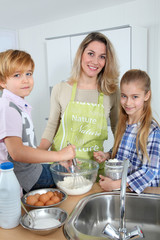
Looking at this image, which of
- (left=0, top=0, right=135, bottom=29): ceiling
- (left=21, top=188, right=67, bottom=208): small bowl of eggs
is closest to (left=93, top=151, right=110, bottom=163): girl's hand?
(left=21, top=188, right=67, bottom=208): small bowl of eggs

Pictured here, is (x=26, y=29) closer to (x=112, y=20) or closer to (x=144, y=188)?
(x=112, y=20)

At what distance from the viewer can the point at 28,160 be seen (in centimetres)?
94

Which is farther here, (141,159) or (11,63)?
(141,159)

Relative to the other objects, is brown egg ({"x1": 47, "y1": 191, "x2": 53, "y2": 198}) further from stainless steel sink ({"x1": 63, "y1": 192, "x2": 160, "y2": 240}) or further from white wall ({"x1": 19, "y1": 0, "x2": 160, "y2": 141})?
white wall ({"x1": 19, "y1": 0, "x2": 160, "y2": 141})

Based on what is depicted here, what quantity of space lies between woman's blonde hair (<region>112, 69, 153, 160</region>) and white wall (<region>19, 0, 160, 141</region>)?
59cm

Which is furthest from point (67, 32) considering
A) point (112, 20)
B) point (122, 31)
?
point (122, 31)

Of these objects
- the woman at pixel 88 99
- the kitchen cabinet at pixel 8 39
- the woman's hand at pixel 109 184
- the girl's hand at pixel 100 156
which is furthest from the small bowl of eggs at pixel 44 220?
the kitchen cabinet at pixel 8 39

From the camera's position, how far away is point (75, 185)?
1.01 m

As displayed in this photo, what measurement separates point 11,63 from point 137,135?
694 mm

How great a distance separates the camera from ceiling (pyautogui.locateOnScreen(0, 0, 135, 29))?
7.91ft

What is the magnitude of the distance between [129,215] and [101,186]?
17 centimetres

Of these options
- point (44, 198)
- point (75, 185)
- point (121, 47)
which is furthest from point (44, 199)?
point (121, 47)

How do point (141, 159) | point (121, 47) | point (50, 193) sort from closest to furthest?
point (50, 193)
point (141, 159)
point (121, 47)

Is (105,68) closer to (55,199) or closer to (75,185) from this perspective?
(75,185)
